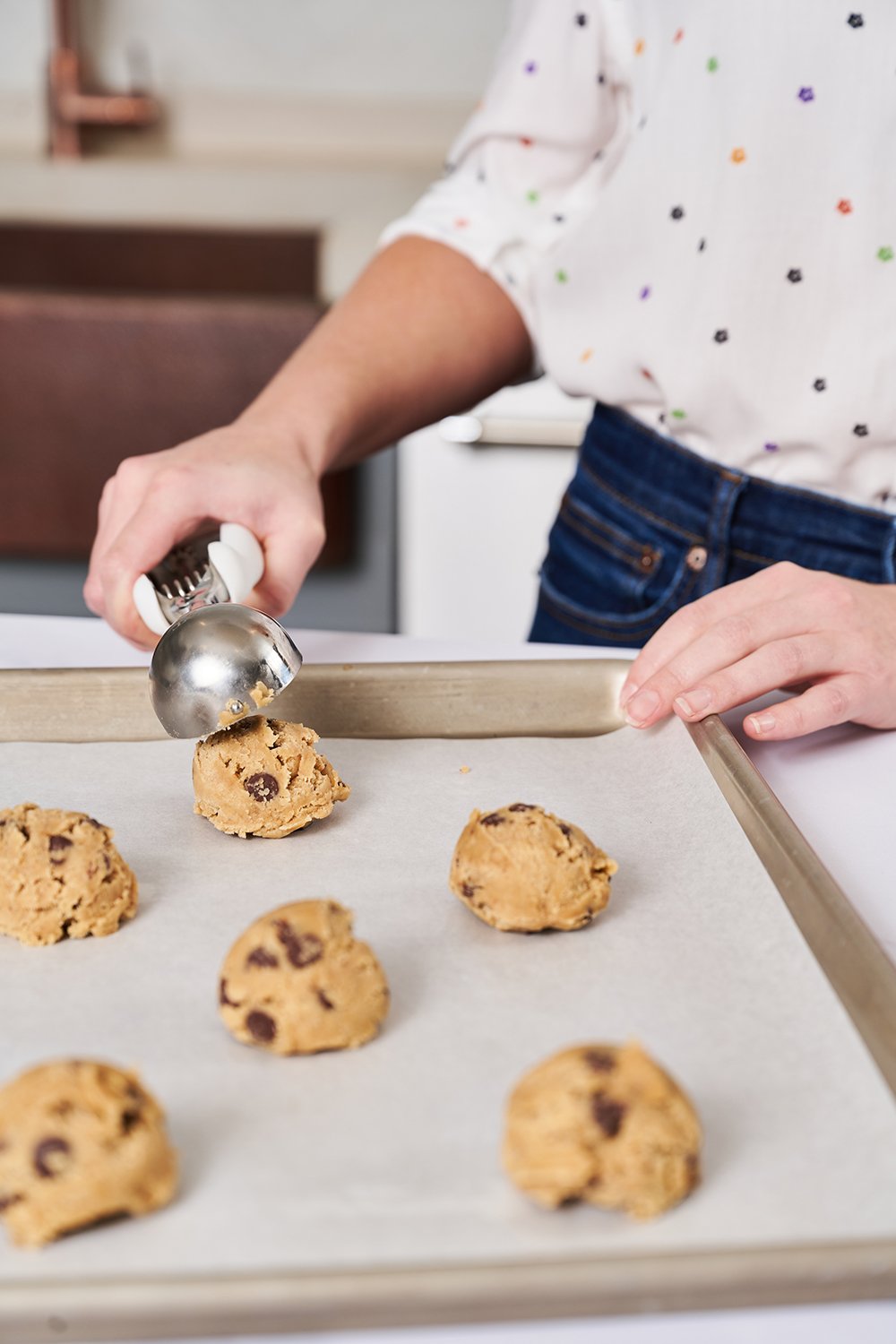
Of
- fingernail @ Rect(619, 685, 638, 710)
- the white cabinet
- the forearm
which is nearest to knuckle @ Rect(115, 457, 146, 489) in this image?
the forearm

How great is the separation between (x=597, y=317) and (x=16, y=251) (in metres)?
1.76

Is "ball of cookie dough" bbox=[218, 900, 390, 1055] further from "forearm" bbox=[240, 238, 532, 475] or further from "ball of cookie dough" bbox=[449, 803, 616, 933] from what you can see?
"forearm" bbox=[240, 238, 532, 475]

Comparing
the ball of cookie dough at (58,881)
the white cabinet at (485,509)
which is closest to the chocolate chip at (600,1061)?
the ball of cookie dough at (58,881)

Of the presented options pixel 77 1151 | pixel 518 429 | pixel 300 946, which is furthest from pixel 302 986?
pixel 518 429

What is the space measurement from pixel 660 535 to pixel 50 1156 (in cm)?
79

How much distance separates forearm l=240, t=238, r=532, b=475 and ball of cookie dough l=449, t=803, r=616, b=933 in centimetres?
48

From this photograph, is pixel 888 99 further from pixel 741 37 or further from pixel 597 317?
pixel 597 317

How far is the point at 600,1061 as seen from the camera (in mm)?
477

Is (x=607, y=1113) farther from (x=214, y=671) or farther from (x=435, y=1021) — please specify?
(x=214, y=671)

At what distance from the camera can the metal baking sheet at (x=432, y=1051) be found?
1.35ft

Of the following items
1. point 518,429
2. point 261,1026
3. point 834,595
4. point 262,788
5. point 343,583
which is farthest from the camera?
point 343,583

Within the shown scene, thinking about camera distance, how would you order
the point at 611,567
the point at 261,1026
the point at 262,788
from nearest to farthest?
the point at 261,1026
the point at 262,788
the point at 611,567

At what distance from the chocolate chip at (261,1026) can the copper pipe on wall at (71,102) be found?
236cm

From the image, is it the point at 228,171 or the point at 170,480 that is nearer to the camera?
the point at 170,480
